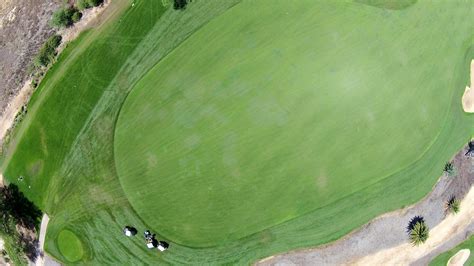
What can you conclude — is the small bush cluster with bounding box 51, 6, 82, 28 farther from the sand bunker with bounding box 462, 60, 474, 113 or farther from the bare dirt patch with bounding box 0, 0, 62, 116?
the sand bunker with bounding box 462, 60, 474, 113

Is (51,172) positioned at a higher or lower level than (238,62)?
higher

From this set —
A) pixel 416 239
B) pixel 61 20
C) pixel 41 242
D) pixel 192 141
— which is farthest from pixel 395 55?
pixel 41 242

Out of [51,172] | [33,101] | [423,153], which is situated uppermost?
[33,101]

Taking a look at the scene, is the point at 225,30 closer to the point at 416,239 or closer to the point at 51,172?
the point at 51,172

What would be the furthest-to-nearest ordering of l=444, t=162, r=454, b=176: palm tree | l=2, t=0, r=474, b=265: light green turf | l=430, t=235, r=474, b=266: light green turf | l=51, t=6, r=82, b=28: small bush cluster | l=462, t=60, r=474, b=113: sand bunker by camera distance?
l=462, t=60, r=474, b=113: sand bunker
l=430, t=235, r=474, b=266: light green turf
l=444, t=162, r=454, b=176: palm tree
l=51, t=6, r=82, b=28: small bush cluster
l=2, t=0, r=474, b=265: light green turf

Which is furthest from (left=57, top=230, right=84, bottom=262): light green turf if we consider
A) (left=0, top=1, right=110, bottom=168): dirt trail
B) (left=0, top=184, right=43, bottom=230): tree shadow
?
(left=0, top=1, right=110, bottom=168): dirt trail

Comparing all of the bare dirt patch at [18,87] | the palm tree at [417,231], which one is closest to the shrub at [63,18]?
the bare dirt patch at [18,87]

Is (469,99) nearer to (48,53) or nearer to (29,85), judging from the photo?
(48,53)

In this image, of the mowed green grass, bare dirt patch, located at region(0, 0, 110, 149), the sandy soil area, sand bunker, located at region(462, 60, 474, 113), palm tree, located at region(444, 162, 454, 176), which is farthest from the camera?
sand bunker, located at region(462, 60, 474, 113)
